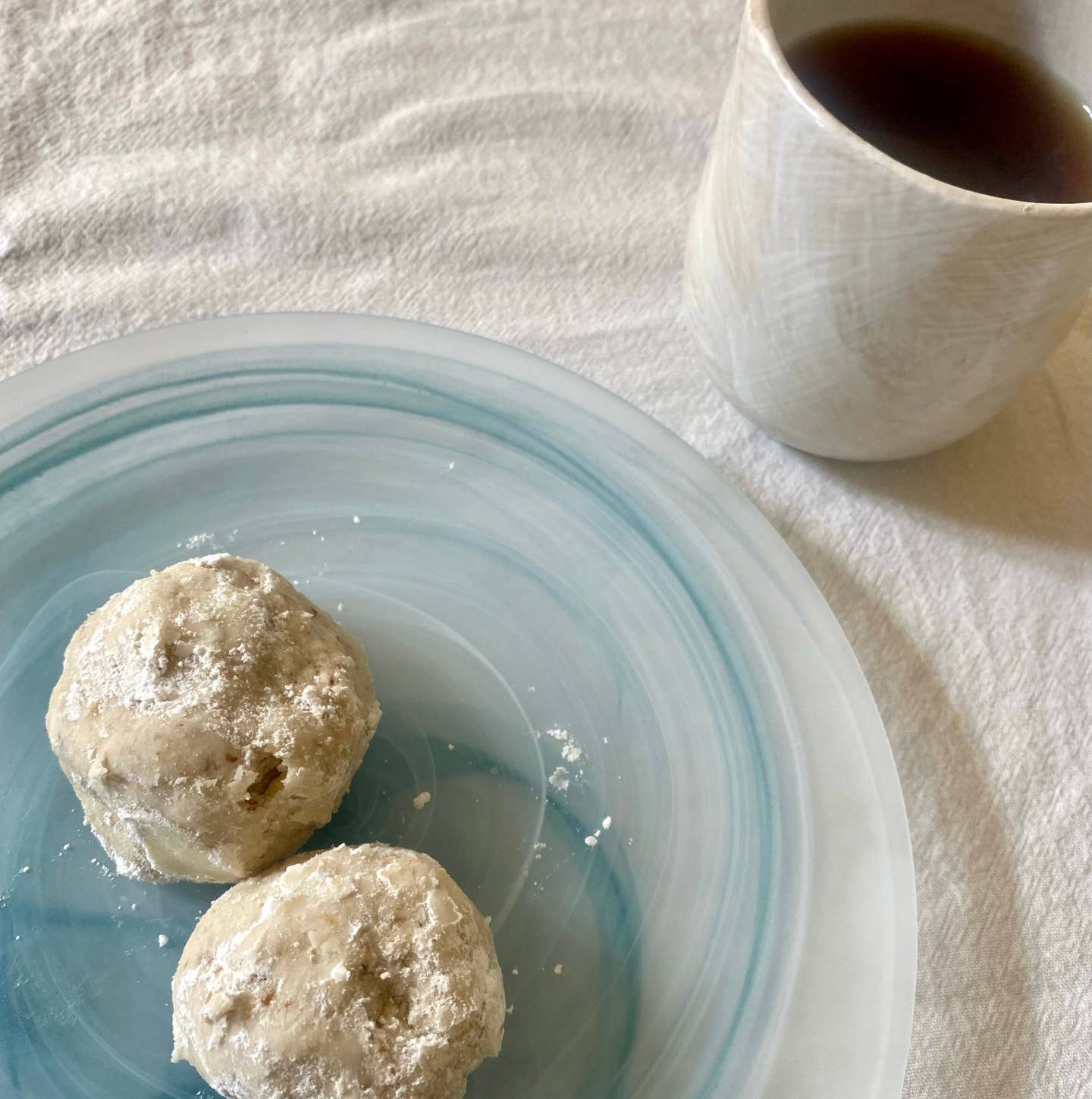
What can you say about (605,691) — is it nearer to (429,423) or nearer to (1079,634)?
(429,423)

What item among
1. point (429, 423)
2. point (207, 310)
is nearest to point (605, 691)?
point (429, 423)

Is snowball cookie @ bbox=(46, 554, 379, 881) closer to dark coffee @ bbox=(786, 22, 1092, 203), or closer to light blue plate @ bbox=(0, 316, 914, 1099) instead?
light blue plate @ bbox=(0, 316, 914, 1099)

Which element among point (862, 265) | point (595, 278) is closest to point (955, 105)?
point (862, 265)

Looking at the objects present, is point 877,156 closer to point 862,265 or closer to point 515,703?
point 862,265

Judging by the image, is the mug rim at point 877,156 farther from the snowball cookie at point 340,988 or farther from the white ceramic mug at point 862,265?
the snowball cookie at point 340,988

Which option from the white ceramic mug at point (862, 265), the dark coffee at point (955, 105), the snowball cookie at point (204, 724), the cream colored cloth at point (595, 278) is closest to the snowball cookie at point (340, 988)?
the snowball cookie at point (204, 724)

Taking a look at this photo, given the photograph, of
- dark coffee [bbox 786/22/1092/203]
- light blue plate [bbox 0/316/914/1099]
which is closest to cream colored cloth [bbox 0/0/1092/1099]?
light blue plate [bbox 0/316/914/1099]

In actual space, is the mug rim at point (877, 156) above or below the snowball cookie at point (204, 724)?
above
